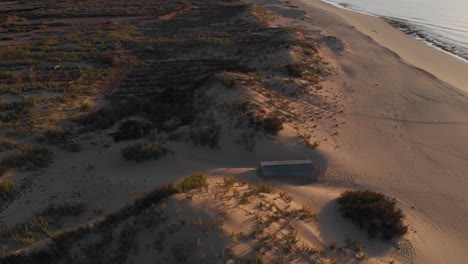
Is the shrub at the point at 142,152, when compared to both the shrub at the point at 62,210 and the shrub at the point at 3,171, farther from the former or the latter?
the shrub at the point at 3,171

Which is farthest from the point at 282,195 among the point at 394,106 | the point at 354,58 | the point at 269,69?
the point at 354,58

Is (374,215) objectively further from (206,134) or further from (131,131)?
(131,131)

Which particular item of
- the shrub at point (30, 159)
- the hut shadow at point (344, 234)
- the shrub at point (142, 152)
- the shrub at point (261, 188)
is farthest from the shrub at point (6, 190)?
the hut shadow at point (344, 234)

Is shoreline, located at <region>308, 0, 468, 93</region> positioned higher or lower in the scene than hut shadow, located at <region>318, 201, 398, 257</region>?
higher

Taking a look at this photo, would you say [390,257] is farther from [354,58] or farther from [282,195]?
[354,58]

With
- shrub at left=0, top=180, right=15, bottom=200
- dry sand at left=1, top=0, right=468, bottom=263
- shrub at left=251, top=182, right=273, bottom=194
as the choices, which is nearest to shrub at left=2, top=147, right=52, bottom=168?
dry sand at left=1, top=0, right=468, bottom=263

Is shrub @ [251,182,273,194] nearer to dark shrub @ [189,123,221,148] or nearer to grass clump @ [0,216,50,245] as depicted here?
dark shrub @ [189,123,221,148]
